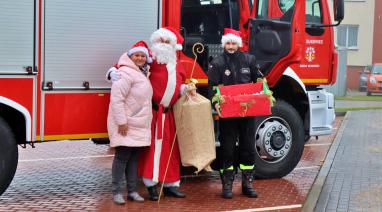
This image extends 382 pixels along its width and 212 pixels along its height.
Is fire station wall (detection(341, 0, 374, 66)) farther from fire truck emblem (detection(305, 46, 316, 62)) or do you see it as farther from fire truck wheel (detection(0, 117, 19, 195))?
fire truck wheel (detection(0, 117, 19, 195))

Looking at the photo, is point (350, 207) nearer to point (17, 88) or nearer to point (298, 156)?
point (298, 156)

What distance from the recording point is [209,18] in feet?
28.9

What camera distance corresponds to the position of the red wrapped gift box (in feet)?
24.8

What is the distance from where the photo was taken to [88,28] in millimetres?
7488

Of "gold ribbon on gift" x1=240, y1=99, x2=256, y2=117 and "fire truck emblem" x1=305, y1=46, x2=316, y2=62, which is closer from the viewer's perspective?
"gold ribbon on gift" x1=240, y1=99, x2=256, y2=117

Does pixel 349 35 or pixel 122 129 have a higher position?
pixel 349 35

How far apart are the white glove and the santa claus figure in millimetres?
478

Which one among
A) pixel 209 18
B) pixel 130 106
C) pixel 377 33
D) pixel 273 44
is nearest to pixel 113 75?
pixel 130 106

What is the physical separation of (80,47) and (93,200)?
1.75 meters

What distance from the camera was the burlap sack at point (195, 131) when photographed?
763 cm

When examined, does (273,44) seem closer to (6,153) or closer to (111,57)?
(111,57)

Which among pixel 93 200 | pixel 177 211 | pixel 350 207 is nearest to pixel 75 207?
pixel 93 200

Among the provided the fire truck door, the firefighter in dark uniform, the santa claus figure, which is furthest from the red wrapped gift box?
the fire truck door

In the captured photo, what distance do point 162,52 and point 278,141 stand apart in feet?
7.90
